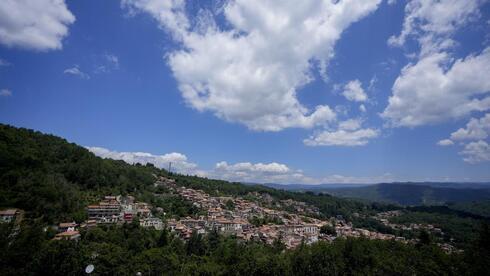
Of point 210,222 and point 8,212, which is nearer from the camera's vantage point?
point 8,212

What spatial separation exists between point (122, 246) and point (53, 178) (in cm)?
2649

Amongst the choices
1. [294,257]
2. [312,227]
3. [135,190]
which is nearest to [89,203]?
[135,190]

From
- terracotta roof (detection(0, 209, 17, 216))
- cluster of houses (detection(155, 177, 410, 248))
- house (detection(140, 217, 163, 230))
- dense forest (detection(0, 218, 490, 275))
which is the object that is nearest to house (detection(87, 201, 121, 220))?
house (detection(140, 217, 163, 230))

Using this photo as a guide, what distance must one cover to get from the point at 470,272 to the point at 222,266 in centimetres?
2331

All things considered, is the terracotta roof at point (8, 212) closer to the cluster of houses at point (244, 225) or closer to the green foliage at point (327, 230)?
the cluster of houses at point (244, 225)

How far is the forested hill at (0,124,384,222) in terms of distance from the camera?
1788 inches

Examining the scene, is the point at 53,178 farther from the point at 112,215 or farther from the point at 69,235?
the point at 69,235

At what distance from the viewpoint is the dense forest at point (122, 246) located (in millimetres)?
26531

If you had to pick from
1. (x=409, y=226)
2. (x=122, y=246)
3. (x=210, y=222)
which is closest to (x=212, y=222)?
(x=210, y=222)

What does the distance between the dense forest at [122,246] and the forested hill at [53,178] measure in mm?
145

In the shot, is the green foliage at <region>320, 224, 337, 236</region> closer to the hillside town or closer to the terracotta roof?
the hillside town

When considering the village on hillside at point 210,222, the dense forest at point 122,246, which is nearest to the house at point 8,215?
the village on hillside at point 210,222

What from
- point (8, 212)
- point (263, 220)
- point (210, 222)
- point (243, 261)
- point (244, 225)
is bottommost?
point (243, 261)

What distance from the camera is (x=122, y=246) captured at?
123 feet
